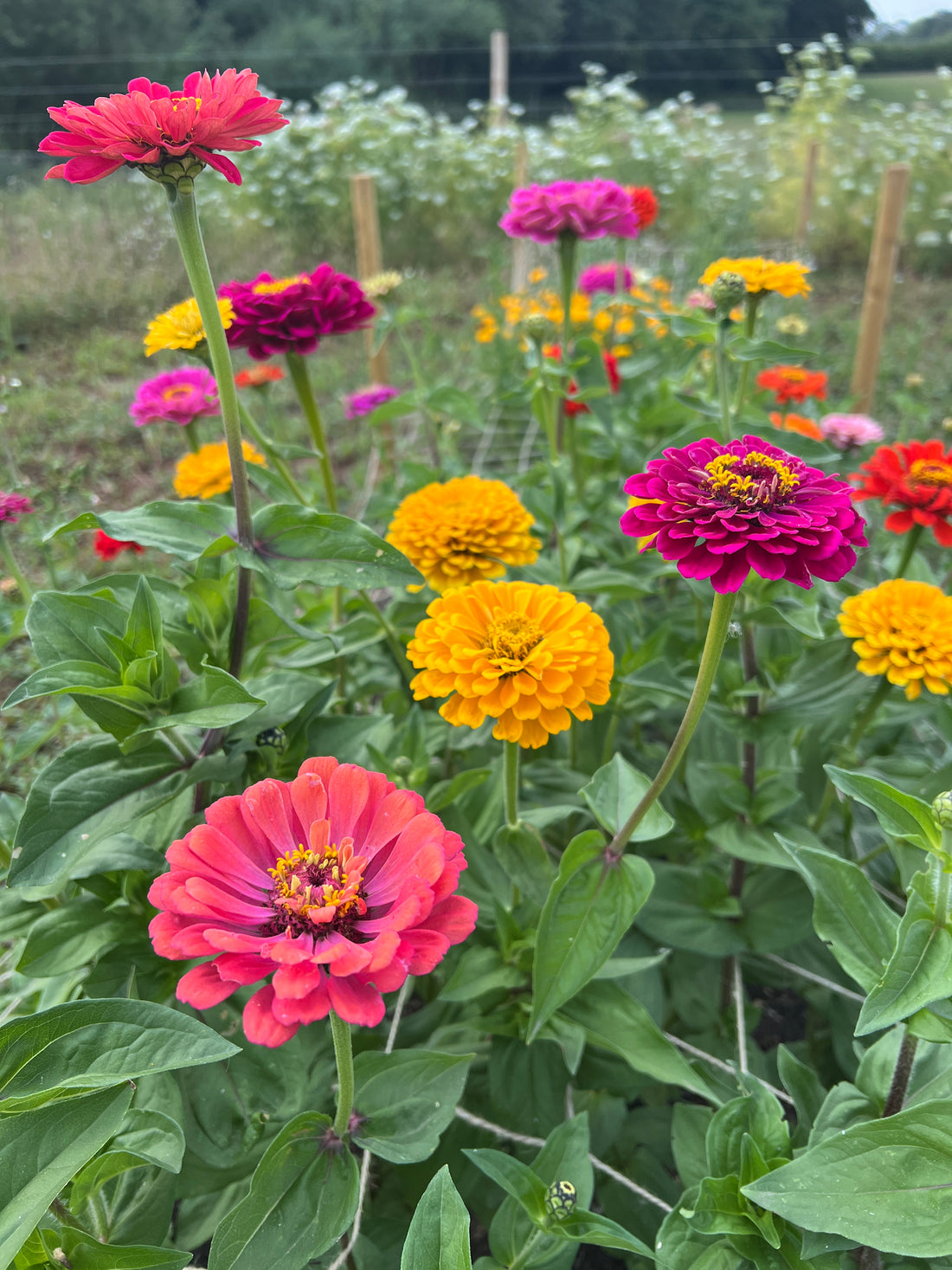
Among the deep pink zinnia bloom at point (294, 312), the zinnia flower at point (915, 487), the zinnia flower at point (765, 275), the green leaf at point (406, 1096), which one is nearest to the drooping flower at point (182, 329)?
the deep pink zinnia bloom at point (294, 312)

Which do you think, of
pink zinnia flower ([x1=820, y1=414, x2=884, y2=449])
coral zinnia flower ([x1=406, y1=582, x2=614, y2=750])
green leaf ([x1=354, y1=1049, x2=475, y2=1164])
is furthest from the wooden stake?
green leaf ([x1=354, y1=1049, x2=475, y2=1164])

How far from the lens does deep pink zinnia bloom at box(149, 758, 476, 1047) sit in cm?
51

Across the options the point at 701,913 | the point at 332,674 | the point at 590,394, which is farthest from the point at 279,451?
the point at 701,913

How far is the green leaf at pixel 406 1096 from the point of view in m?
0.75

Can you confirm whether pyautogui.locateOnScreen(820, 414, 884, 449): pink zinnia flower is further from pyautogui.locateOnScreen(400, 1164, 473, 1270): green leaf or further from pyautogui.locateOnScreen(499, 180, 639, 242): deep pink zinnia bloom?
pyautogui.locateOnScreen(400, 1164, 473, 1270): green leaf

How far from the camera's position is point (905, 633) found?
103cm

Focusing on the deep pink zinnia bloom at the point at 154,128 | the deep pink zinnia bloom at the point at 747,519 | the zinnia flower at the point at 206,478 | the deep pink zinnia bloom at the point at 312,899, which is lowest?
the zinnia flower at the point at 206,478

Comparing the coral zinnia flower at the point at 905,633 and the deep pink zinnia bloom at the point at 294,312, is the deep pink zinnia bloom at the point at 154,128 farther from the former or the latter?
the coral zinnia flower at the point at 905,633

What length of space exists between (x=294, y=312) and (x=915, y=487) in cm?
97

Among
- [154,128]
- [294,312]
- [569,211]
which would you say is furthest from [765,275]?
[154,128]

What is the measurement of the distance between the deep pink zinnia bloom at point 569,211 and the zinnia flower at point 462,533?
2.11ft

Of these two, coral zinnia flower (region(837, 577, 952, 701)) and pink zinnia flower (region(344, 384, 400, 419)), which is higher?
coral zinnia flower (region(837, 577, 952, 701))

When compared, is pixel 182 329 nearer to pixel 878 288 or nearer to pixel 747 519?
pixel 747 519

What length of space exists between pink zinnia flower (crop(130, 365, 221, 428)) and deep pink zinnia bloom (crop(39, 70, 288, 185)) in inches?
23.5
